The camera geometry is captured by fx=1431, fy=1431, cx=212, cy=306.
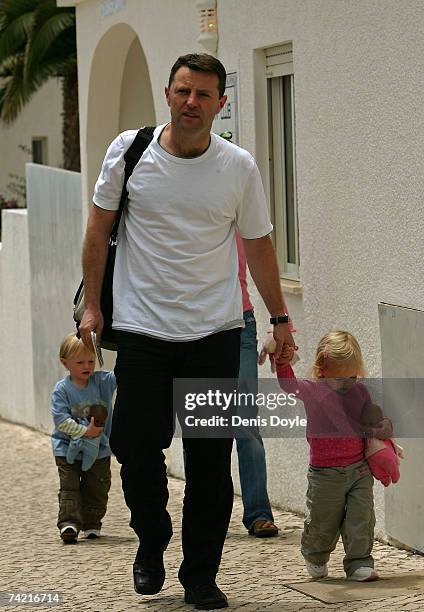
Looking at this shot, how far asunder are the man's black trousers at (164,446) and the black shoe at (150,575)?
4 cm

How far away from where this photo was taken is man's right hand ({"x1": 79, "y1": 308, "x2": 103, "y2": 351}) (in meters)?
5.32

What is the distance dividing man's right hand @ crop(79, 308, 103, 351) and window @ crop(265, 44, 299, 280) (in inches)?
101

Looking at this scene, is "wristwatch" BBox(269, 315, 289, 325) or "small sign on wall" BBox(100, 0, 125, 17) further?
"small sign on wall" BBox(100, 0, 125, 17)

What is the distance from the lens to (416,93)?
6086 mm

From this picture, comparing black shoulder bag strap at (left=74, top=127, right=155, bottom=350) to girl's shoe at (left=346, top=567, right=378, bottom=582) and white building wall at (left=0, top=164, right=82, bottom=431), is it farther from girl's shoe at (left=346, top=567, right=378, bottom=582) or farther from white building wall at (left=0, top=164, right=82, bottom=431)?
white building wall at (left=0, top=164, right=82, bottom=431)

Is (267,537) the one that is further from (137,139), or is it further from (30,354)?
(30,354)

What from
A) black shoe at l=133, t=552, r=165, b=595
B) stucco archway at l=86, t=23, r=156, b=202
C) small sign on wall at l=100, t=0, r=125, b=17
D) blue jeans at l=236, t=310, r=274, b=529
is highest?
small sign on wall at l=100, t=0, r=125, b=17

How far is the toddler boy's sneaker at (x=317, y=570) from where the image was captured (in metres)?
5.85

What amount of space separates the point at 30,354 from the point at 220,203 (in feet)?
23.8

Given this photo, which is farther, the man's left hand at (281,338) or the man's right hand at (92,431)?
the man's right hand at (92,431)

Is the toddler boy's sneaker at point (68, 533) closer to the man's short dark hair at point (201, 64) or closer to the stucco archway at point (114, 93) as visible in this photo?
the man's short dark hair at point (201, 64)

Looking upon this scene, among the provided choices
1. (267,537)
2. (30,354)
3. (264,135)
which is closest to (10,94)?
(30,354)

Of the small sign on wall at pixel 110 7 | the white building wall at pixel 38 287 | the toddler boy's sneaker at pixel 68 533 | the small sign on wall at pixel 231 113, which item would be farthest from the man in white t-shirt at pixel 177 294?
the white building wall at pixel 38 287

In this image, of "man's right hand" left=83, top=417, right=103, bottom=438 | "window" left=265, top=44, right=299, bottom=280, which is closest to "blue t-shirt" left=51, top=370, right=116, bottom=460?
"man's right hand" left=83, top=417, right=103, bottom=438
